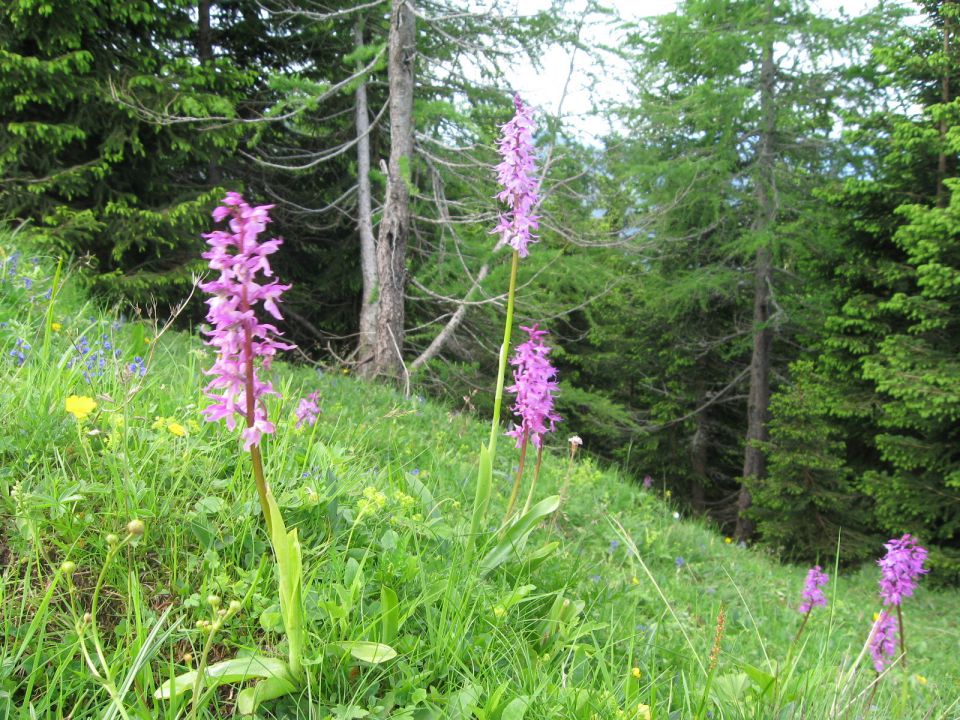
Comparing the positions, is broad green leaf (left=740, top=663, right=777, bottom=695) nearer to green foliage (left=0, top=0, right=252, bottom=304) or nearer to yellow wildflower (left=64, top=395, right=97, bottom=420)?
yellow wildflower (left=64, top=395, right=97, bottom=420)

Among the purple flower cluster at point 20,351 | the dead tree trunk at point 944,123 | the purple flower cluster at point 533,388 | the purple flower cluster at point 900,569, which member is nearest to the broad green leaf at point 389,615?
the purple flower cluster at point 533,388

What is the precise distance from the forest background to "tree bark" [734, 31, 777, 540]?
58 mm

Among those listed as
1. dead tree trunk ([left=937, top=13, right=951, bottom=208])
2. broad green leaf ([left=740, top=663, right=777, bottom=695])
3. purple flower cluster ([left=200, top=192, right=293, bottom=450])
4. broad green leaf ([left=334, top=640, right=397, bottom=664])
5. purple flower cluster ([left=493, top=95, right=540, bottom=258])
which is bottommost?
broad green leaf ([left=740, top=663, right=777, bottom=695])

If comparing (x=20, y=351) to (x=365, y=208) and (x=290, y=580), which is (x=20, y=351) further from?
(x=365, y=208)

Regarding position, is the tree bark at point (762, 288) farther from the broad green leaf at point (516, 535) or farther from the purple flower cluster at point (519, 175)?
the broad green leaf at point (516, 535)

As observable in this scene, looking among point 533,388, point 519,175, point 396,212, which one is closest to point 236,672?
point 533,388

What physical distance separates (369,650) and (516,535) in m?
0.81

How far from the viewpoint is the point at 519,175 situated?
2352 mm

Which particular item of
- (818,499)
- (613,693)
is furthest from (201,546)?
(818,499)

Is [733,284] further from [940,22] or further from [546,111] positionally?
[546,111]

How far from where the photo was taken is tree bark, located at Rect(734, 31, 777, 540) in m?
12.4

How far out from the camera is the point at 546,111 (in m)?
9.04

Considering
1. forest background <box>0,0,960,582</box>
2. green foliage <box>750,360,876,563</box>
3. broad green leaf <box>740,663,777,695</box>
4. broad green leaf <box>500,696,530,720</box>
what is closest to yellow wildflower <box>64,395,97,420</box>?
broad green leaf <box>500,696,530,720</box>

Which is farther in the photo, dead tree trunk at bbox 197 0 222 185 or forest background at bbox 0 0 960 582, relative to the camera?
dead tree trunk at bbox 197 0 222 185
